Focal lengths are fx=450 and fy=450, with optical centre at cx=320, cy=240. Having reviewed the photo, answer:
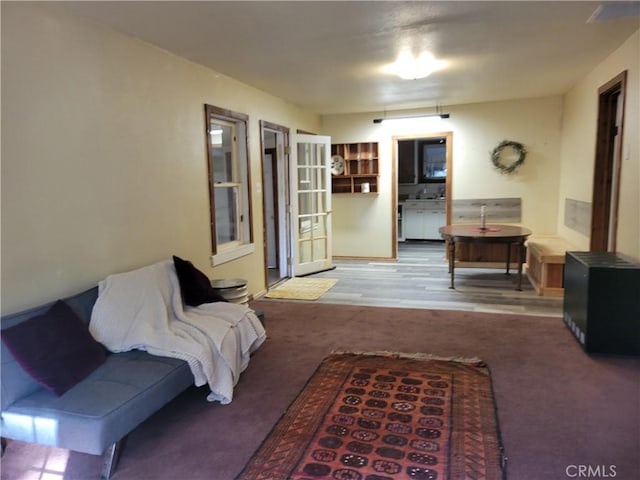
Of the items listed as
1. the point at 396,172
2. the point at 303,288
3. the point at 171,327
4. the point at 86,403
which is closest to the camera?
the point at 86,403

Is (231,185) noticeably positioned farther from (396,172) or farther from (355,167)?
(396,172)

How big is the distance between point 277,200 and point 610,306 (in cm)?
429

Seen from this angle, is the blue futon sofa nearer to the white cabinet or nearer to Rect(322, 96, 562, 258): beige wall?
Rect(322, 96, 562, 258): beige wall

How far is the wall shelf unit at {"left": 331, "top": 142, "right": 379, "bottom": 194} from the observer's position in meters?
7.43

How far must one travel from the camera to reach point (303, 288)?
5.65m

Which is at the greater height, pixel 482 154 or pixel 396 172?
pixel 482 154

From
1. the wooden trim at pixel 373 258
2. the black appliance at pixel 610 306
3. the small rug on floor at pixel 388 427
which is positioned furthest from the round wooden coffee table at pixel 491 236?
the small rug on floor at pixel 388 427

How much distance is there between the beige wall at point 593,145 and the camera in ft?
11.7

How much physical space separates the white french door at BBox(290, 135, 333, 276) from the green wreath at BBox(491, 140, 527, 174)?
2.51 m

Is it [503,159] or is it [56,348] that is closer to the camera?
[56,348]

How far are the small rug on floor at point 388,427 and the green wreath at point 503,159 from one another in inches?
171

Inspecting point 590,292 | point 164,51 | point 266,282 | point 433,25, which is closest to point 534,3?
point 433,25

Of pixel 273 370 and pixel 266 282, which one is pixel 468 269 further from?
pixel 273 370

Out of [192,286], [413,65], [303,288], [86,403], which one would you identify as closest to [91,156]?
[192,286]
